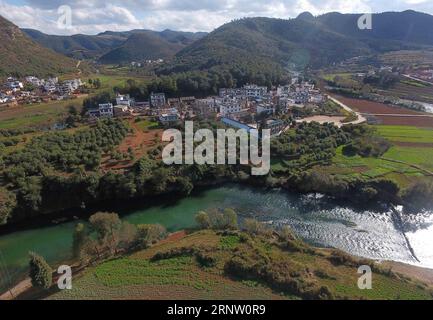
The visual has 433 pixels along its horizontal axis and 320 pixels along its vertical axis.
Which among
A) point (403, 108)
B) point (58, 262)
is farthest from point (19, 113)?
point (403, 108)

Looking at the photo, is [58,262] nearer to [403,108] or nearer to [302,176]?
[302,176]

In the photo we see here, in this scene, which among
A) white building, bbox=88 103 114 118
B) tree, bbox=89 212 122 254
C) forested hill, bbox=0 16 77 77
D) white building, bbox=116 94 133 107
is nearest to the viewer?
tree, bbox=89 212 122 254


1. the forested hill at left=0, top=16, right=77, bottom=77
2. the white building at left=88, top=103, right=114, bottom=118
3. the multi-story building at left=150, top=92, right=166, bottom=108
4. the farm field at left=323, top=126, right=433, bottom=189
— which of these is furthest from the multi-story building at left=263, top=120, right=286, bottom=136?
the forested hill at left=0, top=16, right=77, bottom=77

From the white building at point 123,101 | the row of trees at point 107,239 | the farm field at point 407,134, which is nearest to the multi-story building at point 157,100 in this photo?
the white building at point 123,101

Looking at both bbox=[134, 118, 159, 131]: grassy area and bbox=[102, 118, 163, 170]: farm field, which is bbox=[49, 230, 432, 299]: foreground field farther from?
bbox=[134, 118, 159, 131]: grassy area

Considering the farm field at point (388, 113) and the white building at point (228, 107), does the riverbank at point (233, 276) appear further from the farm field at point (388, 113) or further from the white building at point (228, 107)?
the farm field at point (388, 113)
